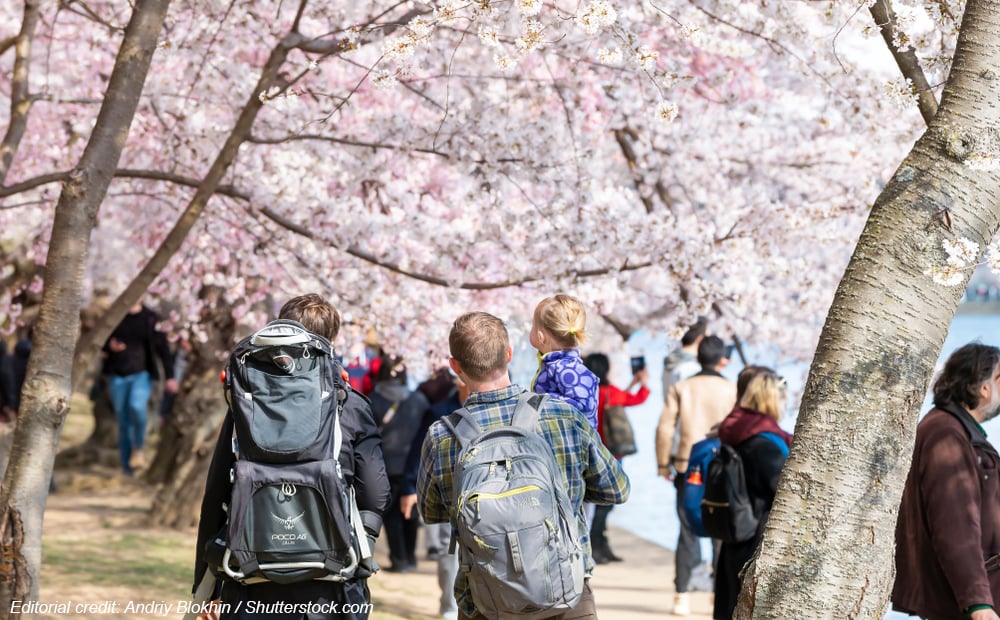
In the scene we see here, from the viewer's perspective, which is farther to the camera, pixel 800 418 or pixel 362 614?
pixel 362 614

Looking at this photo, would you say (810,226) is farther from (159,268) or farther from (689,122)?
(159,268)

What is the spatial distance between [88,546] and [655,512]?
24.1 feet

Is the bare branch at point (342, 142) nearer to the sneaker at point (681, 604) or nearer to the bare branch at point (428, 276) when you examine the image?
the bare branch at point (428, 276)

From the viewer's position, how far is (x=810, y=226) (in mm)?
8195

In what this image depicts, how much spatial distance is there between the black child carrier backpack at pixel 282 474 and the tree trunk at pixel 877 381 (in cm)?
121

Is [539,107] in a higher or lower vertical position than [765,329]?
higher

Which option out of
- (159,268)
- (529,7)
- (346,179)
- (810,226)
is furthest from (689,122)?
(529,7)

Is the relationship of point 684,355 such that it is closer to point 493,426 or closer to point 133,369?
point 493,426

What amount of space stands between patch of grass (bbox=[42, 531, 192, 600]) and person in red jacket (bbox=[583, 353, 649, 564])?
2.88m

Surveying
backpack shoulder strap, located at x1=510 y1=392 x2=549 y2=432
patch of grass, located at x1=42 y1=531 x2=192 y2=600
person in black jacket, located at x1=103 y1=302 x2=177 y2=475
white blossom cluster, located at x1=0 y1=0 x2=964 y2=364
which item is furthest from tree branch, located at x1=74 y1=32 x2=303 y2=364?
person in black jacket, located at x1=103 y1=302 x2=177 y2=475

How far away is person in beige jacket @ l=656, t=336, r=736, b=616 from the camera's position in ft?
23.2

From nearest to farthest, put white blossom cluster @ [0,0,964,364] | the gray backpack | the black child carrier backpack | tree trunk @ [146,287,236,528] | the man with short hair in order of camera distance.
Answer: the gray backpack
the black child carrier backpack
white blossom cluster @ [0,0,964,364]
the man with short hair
tree trunk @ [146,287,236,528]

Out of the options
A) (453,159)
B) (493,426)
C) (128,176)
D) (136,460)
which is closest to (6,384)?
(136,460)

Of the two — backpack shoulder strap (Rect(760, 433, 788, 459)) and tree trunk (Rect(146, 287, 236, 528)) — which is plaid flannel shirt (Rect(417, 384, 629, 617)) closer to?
backpack shoulder strap (Rect(760, 433, 788, 459))
